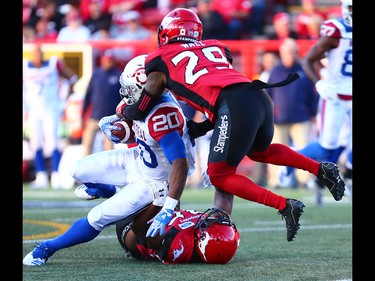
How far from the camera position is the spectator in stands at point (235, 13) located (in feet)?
45.5

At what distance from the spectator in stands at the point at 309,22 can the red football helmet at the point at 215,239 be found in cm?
875

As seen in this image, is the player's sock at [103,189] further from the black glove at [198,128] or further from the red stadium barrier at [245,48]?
the red stadium barrier at [245,48]

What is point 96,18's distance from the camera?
14086 millimetres

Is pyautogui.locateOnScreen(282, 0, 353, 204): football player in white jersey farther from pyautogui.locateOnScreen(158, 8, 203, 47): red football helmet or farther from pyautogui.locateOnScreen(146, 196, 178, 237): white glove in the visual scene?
pyautogui.locateOnScreen(146, 196, 178, 237): white glove

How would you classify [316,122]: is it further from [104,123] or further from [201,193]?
[104,123]

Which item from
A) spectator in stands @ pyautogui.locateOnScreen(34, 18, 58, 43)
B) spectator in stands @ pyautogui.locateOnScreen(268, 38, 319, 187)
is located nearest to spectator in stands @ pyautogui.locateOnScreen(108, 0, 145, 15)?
spectator in stands @ pyautogui.locateOnScreen(34, 18, 58, 43)

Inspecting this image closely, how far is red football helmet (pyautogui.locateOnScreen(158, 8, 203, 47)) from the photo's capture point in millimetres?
5129

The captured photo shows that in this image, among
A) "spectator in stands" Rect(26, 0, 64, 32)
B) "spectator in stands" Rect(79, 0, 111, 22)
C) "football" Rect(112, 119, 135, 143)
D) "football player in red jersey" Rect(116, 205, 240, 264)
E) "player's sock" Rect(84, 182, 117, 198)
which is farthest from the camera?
"spectator in stands" Rect(79, 0, 111, 22)

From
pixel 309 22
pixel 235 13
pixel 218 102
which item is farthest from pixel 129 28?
pixel 218 102

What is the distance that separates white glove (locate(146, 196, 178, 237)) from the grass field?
22cm

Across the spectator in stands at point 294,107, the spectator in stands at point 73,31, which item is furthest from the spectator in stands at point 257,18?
the spectator in stands at point 73,31

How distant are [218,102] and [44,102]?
25.6 ft

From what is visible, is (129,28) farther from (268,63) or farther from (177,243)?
(177,243)
